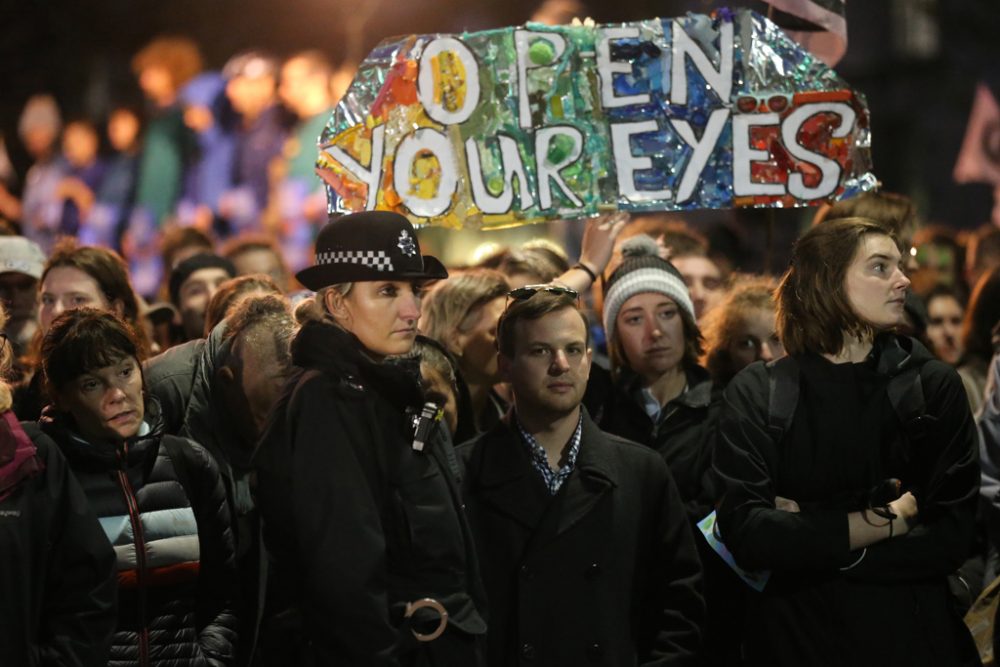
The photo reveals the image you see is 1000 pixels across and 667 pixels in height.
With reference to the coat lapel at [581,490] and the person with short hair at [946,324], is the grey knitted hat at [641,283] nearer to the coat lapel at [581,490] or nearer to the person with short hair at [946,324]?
the coat lapel at [581,490]

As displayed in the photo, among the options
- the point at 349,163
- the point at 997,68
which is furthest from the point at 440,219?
the point at 997,68

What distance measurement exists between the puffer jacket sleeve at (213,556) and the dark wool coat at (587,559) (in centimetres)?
85

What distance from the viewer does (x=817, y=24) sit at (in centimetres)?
661

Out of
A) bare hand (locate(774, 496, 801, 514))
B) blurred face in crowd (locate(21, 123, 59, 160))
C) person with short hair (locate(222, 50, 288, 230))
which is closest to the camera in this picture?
bare hand (locate(774, 496, 801, 514))

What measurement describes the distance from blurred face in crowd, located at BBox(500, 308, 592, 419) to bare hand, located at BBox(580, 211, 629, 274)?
45.5 inches

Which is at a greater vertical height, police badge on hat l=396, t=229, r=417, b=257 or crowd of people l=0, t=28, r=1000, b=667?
police badge on hat l=396, t=229, r=417, b=257

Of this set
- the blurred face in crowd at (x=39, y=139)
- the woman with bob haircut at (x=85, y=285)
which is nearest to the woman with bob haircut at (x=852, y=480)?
the woman with bob haircut at (x=85, y=285)

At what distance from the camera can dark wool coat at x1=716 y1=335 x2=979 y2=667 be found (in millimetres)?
4520

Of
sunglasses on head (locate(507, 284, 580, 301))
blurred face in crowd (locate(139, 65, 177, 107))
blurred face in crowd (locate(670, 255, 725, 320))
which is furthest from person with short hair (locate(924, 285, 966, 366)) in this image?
blurred face in crowd (locate(139, 65, 177, 107))

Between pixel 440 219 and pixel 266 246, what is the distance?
8.43ft

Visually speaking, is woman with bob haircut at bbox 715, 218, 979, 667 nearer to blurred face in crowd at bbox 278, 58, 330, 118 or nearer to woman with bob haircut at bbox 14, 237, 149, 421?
woman with bob haircut at bbox 14, 237, 149, 421

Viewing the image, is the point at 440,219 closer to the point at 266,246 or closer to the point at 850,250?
the point at 850,250

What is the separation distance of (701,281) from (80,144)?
14307 millimetres

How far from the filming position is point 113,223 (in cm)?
1739
